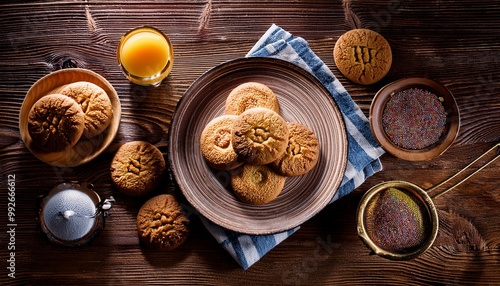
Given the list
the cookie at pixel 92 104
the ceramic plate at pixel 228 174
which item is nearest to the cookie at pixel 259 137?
the ceramic plate at pixel 228 174

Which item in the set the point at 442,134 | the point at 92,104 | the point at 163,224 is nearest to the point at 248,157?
the point at 163,224

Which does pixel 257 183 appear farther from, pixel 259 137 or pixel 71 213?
pixel 71 213

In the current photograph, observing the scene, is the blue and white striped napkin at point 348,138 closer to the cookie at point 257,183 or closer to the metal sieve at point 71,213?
the cookie at point 257,183

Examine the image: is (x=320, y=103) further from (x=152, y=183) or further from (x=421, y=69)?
(x=152, y=183)

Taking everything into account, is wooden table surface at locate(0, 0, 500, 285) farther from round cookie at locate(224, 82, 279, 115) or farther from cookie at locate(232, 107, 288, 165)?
cookie at locate(232, 107, 288, 165)

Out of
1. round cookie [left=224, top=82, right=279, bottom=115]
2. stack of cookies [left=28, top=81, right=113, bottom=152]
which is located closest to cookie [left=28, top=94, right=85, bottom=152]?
stack of cookies [left=28, top=81, right=113, bottom=152]

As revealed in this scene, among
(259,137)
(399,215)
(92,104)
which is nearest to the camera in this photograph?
(259,137)
